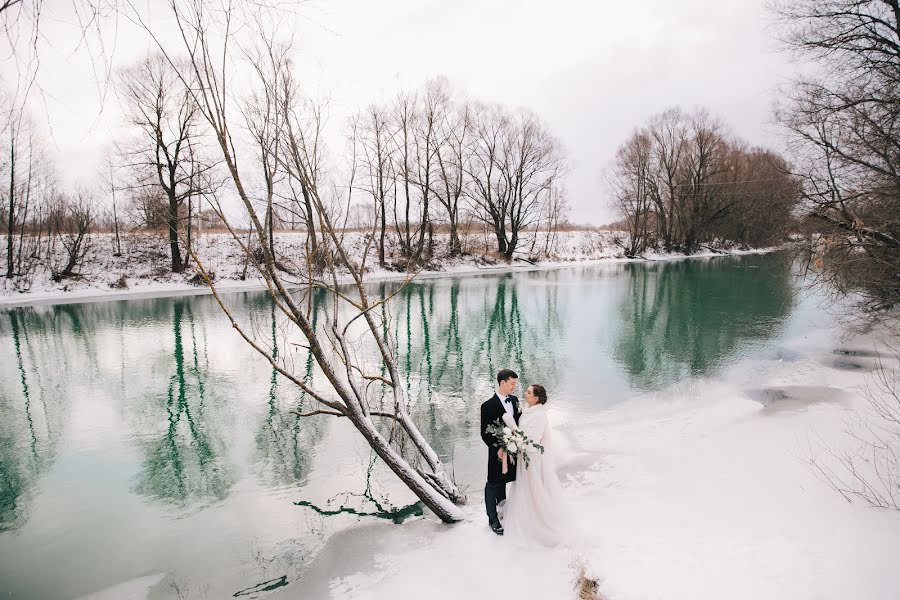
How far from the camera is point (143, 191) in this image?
30047 mm

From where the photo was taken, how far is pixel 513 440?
4355 mm

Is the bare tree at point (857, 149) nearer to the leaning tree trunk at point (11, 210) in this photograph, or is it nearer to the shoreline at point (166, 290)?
the shoreline at point (166, 290)

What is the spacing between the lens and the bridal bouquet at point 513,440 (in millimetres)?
4332

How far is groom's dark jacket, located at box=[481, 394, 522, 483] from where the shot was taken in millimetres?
4656

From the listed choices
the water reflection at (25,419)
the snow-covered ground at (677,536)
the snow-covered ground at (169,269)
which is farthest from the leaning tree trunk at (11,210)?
the snow-covered ground at (677,536)

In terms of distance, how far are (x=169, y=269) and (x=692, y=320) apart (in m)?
30.9

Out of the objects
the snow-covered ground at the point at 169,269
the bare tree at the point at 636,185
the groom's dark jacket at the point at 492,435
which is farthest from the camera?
the bare tree at the point at 636,185

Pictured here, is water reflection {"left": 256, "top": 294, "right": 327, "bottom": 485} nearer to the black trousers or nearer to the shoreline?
the black trousers

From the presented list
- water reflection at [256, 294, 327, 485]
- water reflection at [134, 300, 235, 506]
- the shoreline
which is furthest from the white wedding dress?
the shoreline

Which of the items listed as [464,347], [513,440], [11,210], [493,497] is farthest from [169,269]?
[513,440]

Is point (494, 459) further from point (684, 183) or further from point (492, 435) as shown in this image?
point (684, 183)

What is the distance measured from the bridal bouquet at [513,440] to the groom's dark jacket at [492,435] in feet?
0.29

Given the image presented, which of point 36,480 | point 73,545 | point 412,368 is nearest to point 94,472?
point 36,480

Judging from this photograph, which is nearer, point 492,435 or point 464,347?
point 492,435
